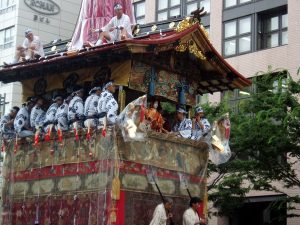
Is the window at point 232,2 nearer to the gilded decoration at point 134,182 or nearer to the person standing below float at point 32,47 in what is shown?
the person standing below float at point 32,47

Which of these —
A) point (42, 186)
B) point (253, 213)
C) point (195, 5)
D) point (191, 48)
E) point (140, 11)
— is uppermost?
point (140, 11)

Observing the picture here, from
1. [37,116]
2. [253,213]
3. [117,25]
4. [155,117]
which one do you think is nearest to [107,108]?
[155,117]

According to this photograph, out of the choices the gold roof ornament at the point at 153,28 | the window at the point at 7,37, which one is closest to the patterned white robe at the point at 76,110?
the gold roof ornament at the point at 153,28

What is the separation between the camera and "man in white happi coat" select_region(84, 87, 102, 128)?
13062 millimetres

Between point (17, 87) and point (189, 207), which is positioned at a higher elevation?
point (17, 87)

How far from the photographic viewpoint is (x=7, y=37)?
41.7 m

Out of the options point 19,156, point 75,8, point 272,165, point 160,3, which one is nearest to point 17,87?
point 75,8

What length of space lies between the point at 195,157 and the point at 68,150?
2793 mm

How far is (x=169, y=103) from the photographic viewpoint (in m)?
15.6

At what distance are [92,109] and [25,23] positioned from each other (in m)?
29.3

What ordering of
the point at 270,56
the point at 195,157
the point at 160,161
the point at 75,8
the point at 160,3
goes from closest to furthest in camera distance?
the point at 160,161
the point at 195,157
the point at 270,56
the point at 160,3
the point at 75,8

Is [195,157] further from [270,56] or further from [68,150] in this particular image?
[270,56]

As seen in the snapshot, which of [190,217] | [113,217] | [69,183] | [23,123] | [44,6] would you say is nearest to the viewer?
[113,217]

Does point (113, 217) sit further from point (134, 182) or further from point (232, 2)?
point (232, 2)
